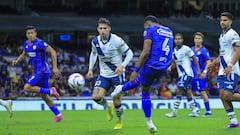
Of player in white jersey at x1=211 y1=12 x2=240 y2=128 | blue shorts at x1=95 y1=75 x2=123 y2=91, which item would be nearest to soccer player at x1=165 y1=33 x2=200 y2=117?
blue shorts at x1=95 y1=75 x2=123 y2=91

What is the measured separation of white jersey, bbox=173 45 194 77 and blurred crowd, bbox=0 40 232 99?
10.2 metres

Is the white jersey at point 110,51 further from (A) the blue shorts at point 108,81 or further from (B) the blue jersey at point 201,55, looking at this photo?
(B) the blue jersey at point 201,55

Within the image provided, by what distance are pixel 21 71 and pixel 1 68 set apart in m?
1.08

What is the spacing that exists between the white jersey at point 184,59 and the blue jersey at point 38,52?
15.4 ft

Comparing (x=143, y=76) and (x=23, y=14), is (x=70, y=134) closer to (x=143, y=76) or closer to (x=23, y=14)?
(x=143, y=76)

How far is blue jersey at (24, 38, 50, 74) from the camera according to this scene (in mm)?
17047

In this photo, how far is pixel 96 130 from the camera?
45.3 feet

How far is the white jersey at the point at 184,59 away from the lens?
20078 millimetres

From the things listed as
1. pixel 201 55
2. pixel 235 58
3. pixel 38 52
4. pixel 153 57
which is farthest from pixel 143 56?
pixel 201 55

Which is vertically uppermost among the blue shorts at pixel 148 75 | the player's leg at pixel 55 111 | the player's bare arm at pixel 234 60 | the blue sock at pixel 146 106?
the player's bare arm at pixel 234 60

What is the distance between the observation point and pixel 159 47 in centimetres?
1245

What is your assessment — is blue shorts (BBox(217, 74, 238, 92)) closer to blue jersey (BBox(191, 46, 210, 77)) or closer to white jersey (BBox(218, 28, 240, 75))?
white jersey (BBox(218, 28, 240, 75))

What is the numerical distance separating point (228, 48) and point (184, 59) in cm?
626

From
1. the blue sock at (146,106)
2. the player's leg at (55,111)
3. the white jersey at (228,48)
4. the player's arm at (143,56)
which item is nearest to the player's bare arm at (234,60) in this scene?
the white jersey at (228,48)
